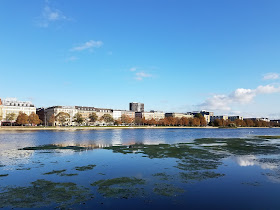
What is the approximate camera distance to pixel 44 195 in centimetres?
1644

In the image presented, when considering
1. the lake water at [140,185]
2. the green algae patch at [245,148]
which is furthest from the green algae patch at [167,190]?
the green algae patch at [245,148]

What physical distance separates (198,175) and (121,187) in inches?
327

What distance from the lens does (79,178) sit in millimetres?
21375

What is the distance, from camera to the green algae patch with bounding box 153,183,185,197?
17.1 meters

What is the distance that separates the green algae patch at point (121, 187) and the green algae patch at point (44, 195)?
52.5 inches

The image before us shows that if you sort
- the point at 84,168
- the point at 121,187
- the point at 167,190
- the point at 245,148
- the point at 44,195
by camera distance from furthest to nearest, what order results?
the point at 245,148
the point at 84,168
the point at 121,187
the point at 167,190
the point at 44,195

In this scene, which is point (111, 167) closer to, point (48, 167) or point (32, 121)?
point (48, 167)

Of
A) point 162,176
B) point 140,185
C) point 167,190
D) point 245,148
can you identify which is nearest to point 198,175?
point 162,176

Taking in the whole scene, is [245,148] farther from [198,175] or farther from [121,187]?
[121,187]

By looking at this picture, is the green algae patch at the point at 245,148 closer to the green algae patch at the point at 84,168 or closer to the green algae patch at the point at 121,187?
the green algae patch at the point at 84,168

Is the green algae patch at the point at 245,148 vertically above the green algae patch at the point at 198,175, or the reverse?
the green algae patch at the point at 198,175

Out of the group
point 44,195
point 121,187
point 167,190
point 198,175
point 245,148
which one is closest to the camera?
point 44,195

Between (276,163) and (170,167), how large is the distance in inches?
547

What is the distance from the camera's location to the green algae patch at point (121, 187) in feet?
55.6
